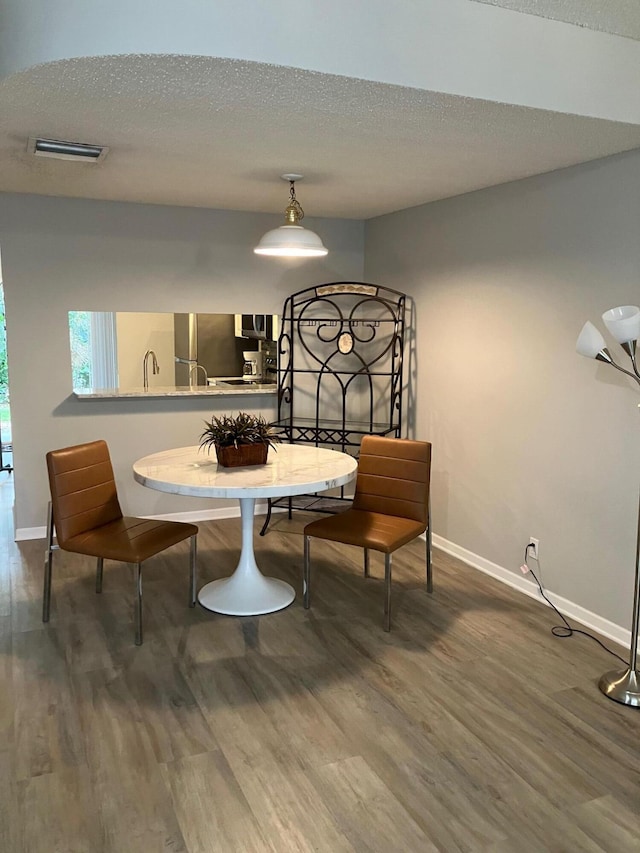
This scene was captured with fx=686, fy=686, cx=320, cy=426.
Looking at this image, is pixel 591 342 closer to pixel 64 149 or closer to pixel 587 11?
pixel 587 11

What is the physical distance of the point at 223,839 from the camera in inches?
77.7

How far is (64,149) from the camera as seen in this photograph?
2.92 m

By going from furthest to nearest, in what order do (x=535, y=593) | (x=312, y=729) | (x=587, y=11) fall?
(x=535, y=593), (x=312, y=729), (x=587, y=11)

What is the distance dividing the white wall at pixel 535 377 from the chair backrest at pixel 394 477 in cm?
55

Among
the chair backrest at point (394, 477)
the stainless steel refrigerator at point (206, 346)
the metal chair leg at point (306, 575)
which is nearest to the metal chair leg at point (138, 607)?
the metal chair leg at point (306, 575)

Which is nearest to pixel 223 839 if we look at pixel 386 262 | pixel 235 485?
pixel 235 485

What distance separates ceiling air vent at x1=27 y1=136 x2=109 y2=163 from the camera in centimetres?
285

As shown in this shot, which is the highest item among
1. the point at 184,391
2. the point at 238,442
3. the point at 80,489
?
the point at 184,391

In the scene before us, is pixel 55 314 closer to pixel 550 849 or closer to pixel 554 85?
pixel 554 85

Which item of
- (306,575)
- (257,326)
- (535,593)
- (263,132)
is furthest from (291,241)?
(535,593)

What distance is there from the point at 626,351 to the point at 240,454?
1.74 m

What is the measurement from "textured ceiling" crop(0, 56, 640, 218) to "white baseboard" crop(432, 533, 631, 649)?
2.12m

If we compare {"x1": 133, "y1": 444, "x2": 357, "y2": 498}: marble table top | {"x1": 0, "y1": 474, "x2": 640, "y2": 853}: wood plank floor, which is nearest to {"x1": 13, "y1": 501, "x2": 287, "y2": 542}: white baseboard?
{"x1": 0, "y1": 474, "x2": 640, "y2": 853}: wood plank floor

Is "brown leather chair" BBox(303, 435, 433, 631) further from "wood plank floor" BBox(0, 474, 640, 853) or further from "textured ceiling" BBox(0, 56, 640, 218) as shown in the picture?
"textured ceiling" BBox(0, 56, 640, 218)
